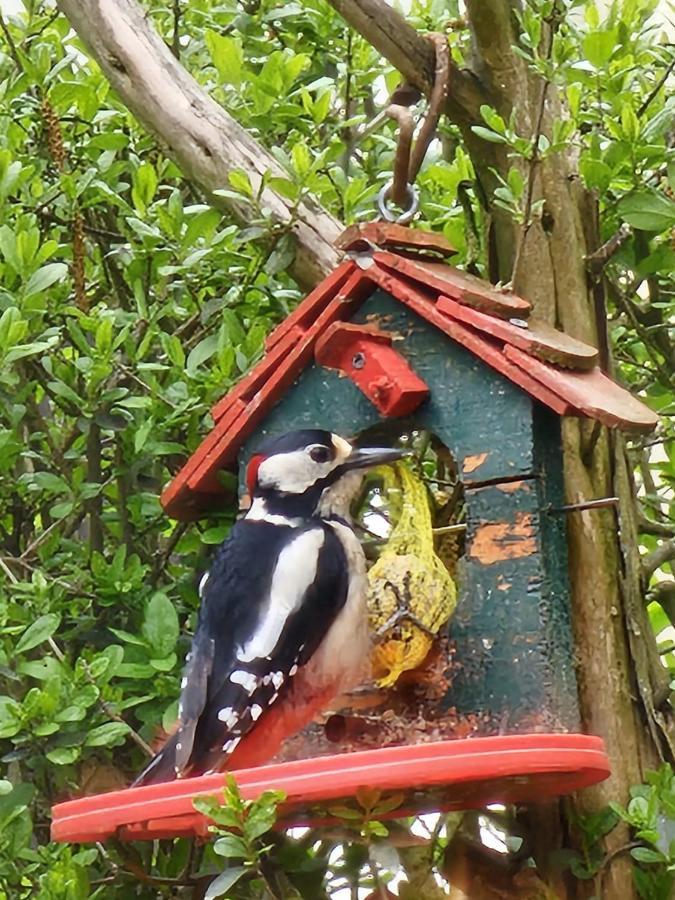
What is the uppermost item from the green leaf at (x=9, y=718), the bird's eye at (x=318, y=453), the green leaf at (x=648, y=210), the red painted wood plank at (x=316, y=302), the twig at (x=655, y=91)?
the red painted wood plank at (x=316, y=302)

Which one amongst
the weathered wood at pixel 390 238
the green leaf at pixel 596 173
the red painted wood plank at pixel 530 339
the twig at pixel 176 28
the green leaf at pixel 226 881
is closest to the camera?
the green leaf at pixel 226 881

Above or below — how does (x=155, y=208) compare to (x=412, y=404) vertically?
above

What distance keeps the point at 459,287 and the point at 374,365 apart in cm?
11

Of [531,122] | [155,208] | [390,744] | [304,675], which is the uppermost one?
[155,208]

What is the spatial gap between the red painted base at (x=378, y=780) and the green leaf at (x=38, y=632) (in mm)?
254

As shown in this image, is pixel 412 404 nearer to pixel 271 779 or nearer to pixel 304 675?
pixel 304 675

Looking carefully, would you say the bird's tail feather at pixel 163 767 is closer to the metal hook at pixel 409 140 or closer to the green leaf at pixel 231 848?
the green leaf at pixel 231 848

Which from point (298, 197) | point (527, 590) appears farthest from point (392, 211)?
point (527, 590)

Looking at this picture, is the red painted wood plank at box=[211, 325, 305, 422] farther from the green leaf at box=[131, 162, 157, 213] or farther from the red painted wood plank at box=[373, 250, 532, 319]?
the green leaf at box=[131, 162, 157, 213]

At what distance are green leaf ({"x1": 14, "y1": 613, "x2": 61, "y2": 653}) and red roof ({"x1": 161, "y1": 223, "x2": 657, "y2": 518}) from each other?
0.58 feet

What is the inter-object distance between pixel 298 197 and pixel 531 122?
0.27 meters

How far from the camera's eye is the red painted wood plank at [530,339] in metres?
1.38

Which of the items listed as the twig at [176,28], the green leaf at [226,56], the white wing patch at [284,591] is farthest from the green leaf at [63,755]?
the twig at [176,28]

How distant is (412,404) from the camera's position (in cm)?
145
